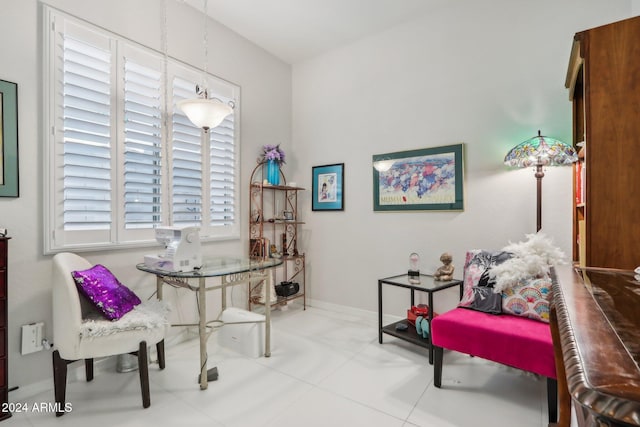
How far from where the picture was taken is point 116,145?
246cm

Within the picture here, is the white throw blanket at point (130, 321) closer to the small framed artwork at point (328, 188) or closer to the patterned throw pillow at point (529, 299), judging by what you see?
the small framed artwork at point (328, 188)

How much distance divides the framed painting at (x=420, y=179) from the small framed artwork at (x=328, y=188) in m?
0.44

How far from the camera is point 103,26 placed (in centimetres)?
240

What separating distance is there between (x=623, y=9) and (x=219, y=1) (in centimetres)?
321

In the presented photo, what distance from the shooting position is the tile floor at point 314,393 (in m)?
1.80

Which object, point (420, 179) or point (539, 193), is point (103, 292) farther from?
point (539, 193)

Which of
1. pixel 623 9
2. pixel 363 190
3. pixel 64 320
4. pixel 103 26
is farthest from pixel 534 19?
pixel 64 320

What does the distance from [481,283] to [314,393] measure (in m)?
1.41

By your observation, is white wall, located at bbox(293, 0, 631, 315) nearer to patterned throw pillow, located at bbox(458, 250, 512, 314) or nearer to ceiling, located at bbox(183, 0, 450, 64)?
ceiling, located at bbox(183, 0, 450, 64)

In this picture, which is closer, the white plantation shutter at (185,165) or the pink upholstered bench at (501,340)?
the pink upholstered bench at (501,340)

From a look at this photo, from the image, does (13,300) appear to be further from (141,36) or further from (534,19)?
(534,19)

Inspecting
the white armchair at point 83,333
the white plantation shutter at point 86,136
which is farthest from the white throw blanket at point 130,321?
the white plantation shutter at point 86,136

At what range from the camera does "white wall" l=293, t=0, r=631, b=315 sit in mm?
2533

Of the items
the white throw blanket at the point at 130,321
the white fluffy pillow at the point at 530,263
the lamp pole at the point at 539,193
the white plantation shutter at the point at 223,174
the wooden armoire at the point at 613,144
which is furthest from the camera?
the white plantation shutter at the point at 223,174
